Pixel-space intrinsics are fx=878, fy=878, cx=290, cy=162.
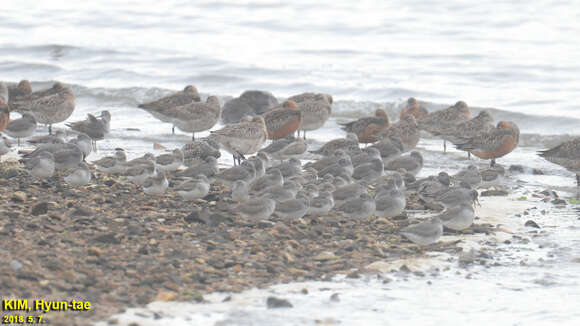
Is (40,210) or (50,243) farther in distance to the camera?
(40,210)

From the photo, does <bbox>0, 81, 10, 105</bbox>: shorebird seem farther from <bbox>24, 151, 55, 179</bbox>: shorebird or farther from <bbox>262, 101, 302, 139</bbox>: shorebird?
<bbox>24, 151, 55, 179</bbox>: shorebird

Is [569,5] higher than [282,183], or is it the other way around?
[569,5]

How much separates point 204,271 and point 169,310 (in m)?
1.15

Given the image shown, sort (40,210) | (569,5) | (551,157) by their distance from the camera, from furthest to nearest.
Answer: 1. (569,5)
2. (551,157)
3. (40,210)

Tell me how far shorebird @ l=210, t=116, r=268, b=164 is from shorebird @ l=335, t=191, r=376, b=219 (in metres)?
4.68

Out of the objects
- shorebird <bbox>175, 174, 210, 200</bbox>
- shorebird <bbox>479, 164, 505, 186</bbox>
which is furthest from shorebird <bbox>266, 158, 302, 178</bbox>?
shorebird <bbox>479, 164, 505, 186</bbox>

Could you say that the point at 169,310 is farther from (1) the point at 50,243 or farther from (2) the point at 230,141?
(2) the point at 230,141

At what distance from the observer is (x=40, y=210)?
34.0 feet

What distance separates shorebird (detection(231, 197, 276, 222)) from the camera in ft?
35.1

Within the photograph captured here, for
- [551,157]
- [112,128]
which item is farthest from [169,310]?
[112,128]

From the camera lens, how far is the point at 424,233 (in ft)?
33.0

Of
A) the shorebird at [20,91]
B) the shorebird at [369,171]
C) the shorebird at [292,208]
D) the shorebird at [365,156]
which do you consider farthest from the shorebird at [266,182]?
the shorebird at [20,91]

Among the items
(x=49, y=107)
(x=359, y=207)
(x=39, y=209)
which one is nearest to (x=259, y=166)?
(x=359, y=207)

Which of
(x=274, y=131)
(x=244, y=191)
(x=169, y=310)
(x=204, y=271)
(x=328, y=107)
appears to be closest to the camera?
(x=169, y=310)
